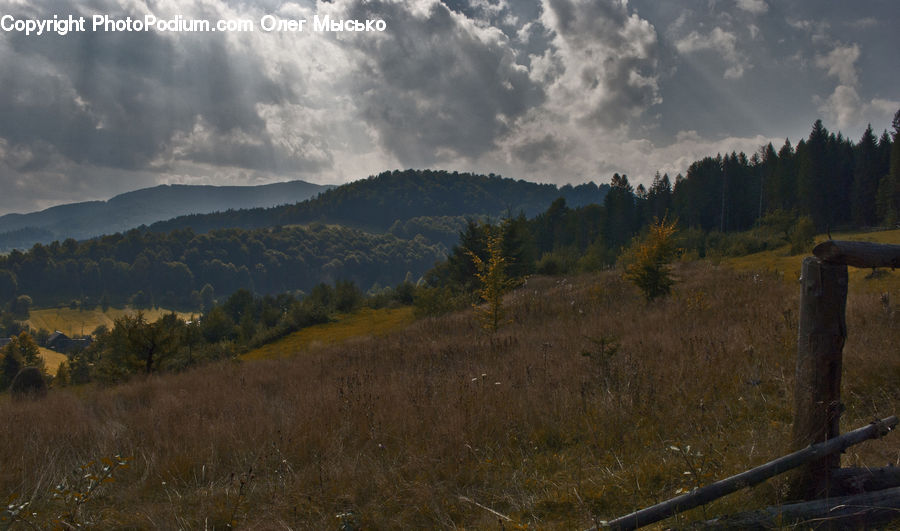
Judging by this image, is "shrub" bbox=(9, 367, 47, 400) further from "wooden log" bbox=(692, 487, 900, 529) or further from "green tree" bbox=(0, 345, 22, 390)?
"green tree" bbox=(0, 345, 22, 390)

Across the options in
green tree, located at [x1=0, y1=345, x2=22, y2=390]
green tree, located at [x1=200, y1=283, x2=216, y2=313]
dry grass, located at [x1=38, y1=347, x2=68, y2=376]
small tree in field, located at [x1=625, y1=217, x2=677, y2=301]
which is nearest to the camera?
small tree in field, located at [x1=625, y1=217, x2=677, y2=301]

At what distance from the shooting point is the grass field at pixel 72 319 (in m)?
143

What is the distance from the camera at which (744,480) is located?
2.89m

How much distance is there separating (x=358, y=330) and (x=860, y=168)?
62879 mm

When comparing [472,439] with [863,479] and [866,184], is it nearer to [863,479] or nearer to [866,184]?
[863,479]

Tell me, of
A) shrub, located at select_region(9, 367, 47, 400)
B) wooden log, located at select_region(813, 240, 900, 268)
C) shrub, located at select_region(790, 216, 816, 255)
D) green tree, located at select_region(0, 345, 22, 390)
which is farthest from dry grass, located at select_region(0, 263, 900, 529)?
green tree, located at select_region(0, 345, 22, 390)

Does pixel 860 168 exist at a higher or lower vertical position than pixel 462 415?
higher

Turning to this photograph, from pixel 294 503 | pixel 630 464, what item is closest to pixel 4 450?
pixel 294 503

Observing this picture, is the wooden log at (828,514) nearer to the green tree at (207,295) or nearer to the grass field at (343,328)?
the grass field at (343,328)

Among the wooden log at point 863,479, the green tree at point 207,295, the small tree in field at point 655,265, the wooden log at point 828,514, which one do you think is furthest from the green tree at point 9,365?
the green tree at point 207,295

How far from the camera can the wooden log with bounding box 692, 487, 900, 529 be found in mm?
2791

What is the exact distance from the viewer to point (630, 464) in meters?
4.11

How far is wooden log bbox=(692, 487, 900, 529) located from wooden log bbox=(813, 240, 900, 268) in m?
1.51

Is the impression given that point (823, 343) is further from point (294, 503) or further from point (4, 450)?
point (4, 450)
